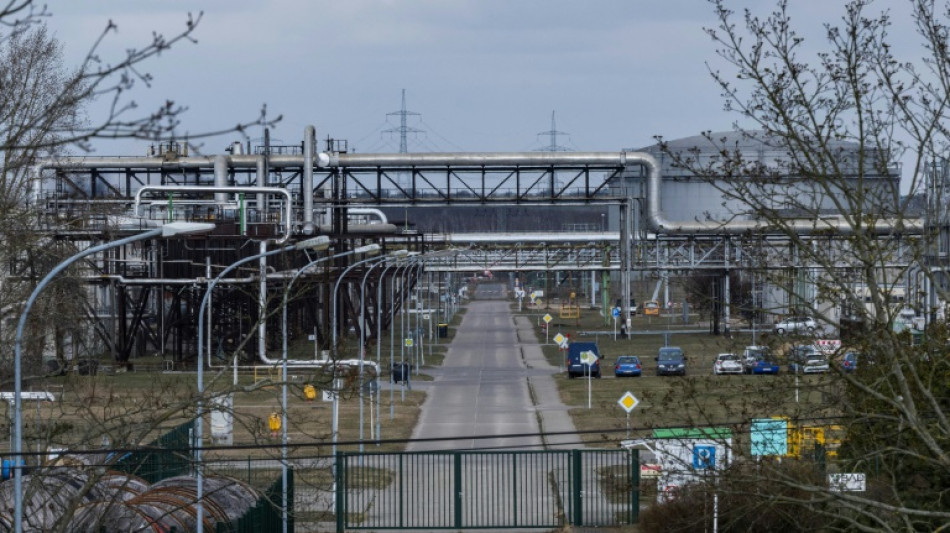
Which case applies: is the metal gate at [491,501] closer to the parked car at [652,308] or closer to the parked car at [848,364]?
the parked car at [848,364]

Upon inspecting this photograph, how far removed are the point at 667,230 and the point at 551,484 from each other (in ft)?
107

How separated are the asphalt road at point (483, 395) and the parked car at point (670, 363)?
166 inches

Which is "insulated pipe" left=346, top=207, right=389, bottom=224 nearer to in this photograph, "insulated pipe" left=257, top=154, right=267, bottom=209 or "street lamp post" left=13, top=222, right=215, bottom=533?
"insulated pipe" left=257, top=154, right=267, bottom=209

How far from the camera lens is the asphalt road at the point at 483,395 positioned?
31.4 meters

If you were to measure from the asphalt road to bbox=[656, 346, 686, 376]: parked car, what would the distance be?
4210 mm

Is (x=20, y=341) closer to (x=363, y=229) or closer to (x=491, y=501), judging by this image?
(x=491, y=501)

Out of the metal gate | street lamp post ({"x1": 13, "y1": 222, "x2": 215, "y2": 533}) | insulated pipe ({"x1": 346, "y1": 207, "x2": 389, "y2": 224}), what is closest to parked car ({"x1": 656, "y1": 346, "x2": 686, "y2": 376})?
insulated pipe ({"x1": 346, "y1": 207, "x2": 389, "y2": 224})

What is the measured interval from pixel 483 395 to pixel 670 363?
777cm

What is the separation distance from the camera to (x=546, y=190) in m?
54.8

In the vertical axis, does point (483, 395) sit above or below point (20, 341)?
below

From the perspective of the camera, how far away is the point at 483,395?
41.4 meters

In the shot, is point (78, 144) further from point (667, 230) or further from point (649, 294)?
point (649, 294)

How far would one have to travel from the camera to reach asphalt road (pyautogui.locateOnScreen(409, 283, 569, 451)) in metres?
31.4

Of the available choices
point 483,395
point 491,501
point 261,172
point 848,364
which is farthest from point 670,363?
point 848,364
